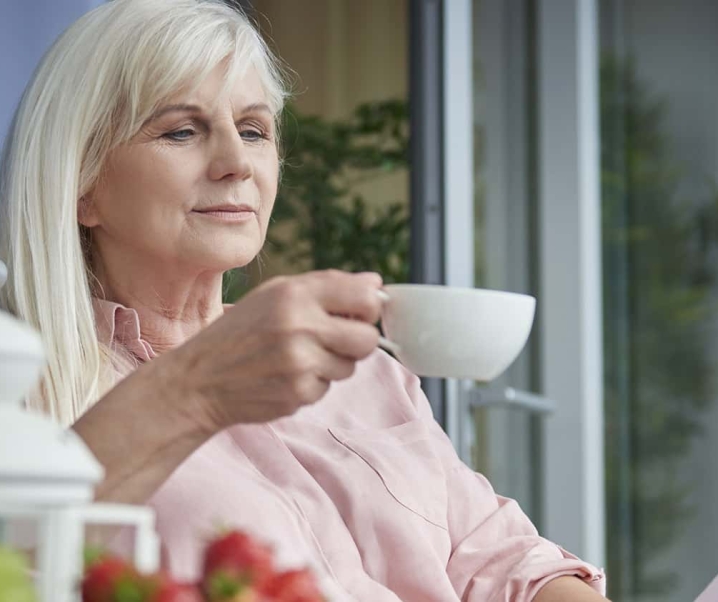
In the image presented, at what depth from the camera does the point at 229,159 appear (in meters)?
1.40

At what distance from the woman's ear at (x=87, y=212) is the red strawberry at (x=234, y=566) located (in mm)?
965

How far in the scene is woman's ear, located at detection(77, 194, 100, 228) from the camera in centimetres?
147

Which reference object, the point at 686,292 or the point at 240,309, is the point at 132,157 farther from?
the point at 686,292

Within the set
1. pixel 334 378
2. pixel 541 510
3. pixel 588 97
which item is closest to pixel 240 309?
pixel 334 378

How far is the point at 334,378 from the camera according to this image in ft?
2.77

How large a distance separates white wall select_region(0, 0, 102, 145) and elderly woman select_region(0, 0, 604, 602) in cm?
33

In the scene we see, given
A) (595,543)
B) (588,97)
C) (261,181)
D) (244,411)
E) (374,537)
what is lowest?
(595,543)

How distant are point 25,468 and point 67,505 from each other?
0.11 ft

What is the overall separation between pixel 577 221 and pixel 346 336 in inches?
105

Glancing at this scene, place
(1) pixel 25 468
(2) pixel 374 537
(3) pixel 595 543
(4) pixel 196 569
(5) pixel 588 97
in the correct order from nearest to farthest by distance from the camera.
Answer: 1. (1) pixel 25 468
2. (4) pixel 196 569
3. (2) pixel 374 537
4. (3) pixel 595 543
5. (5) pixel 588 97

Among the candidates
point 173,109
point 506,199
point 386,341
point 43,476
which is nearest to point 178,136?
point 173,109

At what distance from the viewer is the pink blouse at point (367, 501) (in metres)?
1.23

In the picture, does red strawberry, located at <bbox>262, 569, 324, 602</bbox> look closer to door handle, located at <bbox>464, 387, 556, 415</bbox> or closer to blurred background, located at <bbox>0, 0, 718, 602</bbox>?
door handle, located at <bbox>464, 387, 556, 415</bbox>

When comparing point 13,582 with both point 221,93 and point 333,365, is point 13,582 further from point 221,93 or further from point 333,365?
point 221,93
